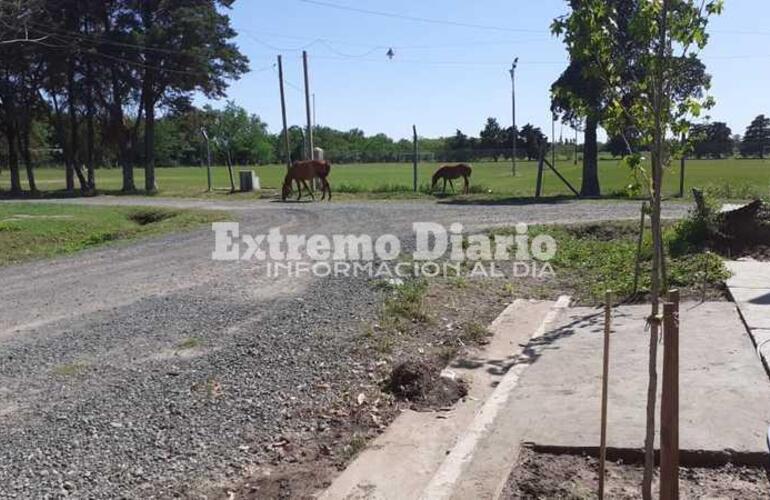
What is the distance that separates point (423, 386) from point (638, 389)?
157cm

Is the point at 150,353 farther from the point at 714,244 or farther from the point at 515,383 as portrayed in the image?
the point at 714,244

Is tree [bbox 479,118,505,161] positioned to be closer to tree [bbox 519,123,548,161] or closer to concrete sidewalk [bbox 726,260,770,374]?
tree [bbox 519,123,548,161]

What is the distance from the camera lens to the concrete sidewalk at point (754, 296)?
559 centimetres

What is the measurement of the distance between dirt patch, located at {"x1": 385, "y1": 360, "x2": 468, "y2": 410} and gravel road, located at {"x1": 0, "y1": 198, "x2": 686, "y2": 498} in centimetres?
45

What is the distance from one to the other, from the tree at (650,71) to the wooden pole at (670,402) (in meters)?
0.25

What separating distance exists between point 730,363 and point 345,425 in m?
2.95

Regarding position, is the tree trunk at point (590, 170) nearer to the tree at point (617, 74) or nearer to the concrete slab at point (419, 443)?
the concrete slab at point (419, 443)

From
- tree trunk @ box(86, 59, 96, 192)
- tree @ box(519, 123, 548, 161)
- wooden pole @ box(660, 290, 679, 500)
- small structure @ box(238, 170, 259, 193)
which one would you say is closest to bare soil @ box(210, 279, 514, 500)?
wooden pole @ box(660, 290, 679, 500)

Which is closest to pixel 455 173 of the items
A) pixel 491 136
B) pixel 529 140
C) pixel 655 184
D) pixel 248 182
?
pixel 248 182

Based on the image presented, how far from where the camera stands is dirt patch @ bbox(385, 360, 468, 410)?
5.11 meters

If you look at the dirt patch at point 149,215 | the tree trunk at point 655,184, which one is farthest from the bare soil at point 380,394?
the dirt patch at point 149,215

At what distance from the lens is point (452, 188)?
89.9 ft

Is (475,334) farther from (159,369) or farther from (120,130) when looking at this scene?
(120,130)

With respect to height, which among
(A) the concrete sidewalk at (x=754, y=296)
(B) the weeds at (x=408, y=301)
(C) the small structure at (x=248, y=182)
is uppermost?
(C) the small structure at (x=248, y=182)
